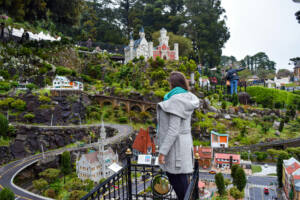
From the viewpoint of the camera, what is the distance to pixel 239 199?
16141mm

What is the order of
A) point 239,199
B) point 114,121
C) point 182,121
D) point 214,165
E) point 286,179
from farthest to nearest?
point 114,121 → point 214,165 → point 286,179 → point 239,199 → point 182,121

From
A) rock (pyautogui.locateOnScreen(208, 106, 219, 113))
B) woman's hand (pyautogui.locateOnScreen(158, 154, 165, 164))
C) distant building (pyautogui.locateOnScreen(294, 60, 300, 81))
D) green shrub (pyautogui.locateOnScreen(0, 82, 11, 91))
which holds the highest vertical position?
distant building (pyautogui.locateOnScreen(294, 60, 300, 81))

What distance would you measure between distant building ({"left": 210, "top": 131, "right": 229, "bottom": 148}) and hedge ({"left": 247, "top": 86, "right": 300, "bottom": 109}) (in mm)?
15194

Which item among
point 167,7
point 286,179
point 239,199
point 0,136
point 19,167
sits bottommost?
point 239,199

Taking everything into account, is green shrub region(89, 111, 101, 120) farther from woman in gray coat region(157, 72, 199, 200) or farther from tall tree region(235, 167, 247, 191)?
woman in gray coat region(157, 72, 199, 200)

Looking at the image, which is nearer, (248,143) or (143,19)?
(248,143)

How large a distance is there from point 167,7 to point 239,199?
44353 millimetres

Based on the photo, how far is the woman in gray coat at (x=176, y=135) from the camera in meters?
3.44

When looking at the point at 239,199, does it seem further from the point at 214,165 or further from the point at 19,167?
the point at 19,167

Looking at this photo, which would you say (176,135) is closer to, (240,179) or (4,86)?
(240,179)

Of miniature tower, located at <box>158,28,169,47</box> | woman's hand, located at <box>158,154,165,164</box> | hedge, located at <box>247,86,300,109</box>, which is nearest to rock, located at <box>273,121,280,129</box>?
hedge, located at <box>247,86,300,109</box>

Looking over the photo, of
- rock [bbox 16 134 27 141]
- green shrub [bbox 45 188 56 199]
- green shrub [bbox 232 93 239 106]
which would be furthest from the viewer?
green shrub [bbox 232 93 239 106]

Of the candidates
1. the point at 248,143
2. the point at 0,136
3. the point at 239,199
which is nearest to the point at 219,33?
the point at 248,143

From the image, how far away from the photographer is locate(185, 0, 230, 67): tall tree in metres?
46.1
